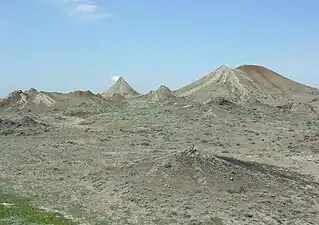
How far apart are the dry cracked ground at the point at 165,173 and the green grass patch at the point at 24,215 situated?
1.17m

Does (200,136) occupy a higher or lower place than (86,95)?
lower

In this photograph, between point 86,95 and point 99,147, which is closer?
point 99,147

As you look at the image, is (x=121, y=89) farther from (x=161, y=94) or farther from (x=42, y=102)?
(x=42, y=102)

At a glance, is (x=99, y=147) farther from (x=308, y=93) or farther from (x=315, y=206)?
(x=308, y=93)

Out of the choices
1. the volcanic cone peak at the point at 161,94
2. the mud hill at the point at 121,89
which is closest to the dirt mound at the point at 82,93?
the volcanic cone peak at the point at 161,94

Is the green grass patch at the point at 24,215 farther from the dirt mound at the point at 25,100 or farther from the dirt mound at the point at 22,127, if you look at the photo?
the dirt mound at the point at 25,100

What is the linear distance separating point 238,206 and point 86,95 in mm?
73085

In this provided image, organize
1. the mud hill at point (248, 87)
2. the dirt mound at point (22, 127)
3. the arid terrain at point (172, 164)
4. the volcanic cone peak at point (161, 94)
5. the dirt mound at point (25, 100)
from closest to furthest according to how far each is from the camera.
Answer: the arid terrain at point (172, 164) → the dirt mound at point (22, 127) → the dirt mound at point (25, 100) → the volcanic cone peak at point (161, 94) → the mud hill at point (248, 87)

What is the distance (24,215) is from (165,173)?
363 inches

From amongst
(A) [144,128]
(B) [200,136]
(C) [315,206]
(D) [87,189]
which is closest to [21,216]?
(D) [87,189]

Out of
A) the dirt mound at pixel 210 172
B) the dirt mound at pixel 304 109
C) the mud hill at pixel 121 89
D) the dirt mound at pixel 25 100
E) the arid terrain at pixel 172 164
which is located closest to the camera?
the arid terrain at pixel 172 164

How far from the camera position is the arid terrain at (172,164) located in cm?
2458

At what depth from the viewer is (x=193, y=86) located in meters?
106

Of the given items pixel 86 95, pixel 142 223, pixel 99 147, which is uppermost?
pixel 86 95
